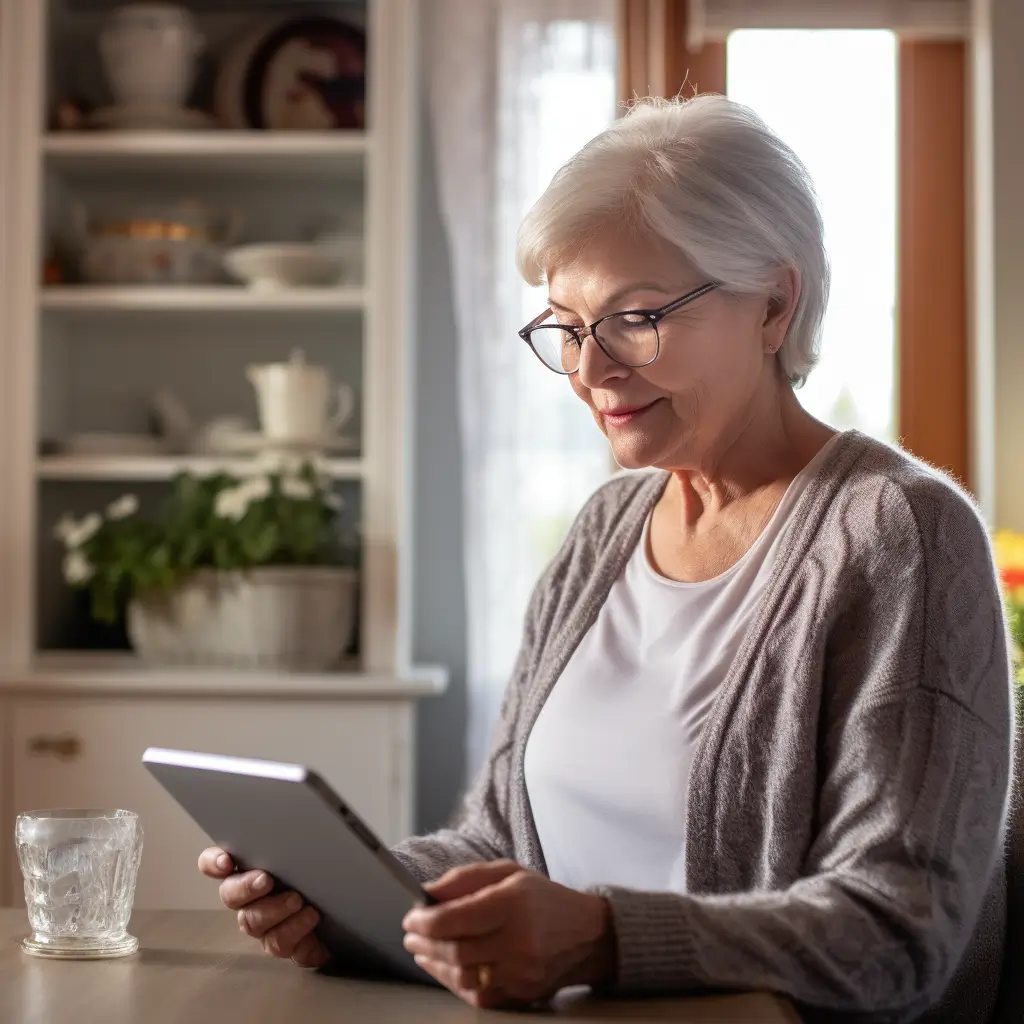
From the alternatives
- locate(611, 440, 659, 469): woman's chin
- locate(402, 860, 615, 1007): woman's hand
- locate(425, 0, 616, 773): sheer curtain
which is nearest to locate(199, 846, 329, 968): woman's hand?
locate(402, 860, 615, 1007): woman's hand

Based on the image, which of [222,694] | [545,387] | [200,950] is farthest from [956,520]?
[545,387]

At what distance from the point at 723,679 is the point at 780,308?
1.17 feet

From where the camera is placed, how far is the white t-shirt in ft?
3.94

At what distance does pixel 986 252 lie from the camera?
2.93 meters

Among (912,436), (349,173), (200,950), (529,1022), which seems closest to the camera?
(529,1022)

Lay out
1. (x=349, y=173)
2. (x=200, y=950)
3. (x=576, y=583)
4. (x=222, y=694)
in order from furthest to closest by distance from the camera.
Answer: (x=349, y=173) < (x=222, y=694) < (x=576, y=583) < (x=200, y=950)

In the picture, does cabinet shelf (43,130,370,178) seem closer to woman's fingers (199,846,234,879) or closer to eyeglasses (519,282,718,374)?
eyeglasses (519,282,718,374)

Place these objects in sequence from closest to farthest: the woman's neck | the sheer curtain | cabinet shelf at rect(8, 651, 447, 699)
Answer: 1. the woman's neck
2. cabinet shelf at rect(8, 651, 447, 699)
3. the sheer curtain

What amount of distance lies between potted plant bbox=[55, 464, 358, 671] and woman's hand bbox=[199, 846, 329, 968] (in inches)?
57.3

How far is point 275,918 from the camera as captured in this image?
3.43 ft

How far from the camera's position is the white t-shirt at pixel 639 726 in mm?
1200

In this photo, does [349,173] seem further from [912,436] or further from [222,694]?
[912,436]

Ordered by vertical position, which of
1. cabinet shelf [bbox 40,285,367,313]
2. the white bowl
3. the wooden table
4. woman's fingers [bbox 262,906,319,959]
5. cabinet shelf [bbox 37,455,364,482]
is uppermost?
the white bowl

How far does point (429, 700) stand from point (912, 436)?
121 cm
